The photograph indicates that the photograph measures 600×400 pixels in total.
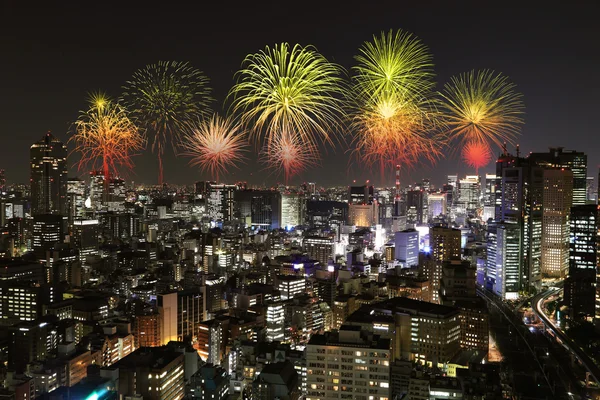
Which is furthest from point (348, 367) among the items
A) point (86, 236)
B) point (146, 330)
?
point (86, 236)

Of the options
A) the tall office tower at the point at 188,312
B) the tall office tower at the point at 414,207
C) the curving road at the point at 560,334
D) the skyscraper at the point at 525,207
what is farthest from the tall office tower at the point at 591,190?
the tall office tower at the point at 188,312

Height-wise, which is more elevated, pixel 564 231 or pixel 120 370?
pixel 564 231

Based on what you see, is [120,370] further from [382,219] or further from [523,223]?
[382,219]

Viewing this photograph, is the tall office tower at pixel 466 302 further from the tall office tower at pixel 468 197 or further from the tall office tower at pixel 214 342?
the tall office tower at pixel 468 197

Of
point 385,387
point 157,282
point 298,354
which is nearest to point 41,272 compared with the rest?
point 157,282

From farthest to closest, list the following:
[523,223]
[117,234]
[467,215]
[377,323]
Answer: [467,215], [117,234], [523,223], [377,323]

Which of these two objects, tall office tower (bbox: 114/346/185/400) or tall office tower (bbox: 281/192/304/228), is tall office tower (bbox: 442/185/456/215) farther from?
tall office tower (bbox: 114/346/185/400)
